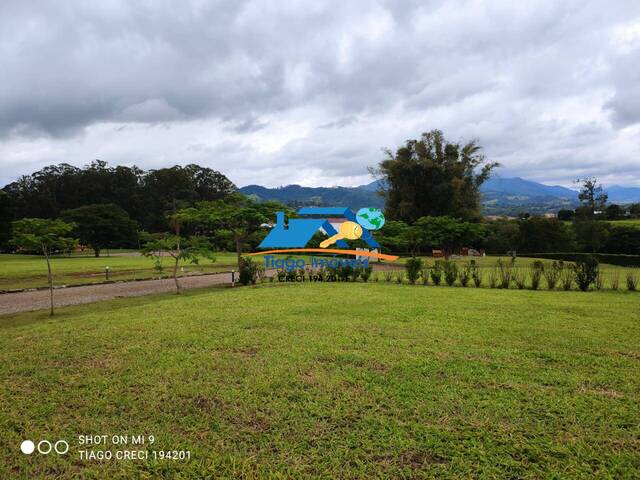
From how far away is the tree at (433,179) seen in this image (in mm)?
29625

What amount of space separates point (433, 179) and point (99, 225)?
3008 cm

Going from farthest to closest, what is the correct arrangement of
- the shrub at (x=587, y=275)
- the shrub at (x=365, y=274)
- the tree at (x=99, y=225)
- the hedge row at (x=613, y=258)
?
1. the tree at (x=99, y=225)
2. the hedge row at (x=613, y=258)
3. the shrub at (x=365, y=274)
4. the shrub at (x=587, y=275)

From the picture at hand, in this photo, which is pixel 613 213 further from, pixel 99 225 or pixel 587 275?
pixel 99 225

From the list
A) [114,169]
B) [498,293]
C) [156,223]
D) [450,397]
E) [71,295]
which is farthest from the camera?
[114,169]

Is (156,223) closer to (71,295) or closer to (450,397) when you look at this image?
(71,295)

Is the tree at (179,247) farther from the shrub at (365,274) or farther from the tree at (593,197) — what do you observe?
the tree at (593,197)

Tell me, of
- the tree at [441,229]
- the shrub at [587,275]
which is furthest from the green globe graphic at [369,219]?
the shrub at [587,275]

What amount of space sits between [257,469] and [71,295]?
39.6 feet

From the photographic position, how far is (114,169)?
5384cm

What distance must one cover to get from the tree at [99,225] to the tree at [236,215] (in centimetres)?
2506

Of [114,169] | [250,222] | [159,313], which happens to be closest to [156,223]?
[114,169]

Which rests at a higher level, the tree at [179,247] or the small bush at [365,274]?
the tree at [179,247]

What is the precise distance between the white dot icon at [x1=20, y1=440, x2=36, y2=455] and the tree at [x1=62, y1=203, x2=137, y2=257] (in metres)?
36.4

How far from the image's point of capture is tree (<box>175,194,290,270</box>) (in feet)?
47.3
